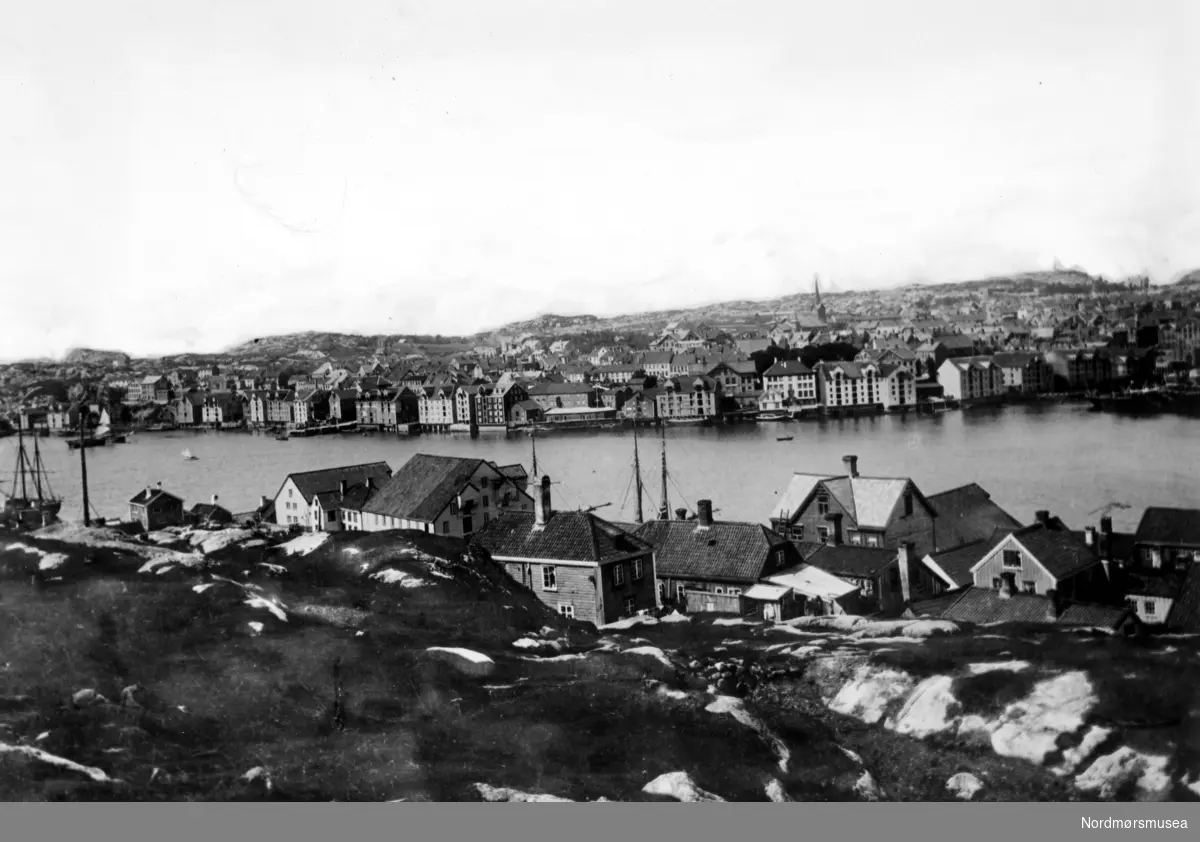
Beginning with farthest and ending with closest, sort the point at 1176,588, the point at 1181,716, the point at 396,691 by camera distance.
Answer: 1. the point at 396,691
2. the point at 1176,588
3. the point at 1181,716

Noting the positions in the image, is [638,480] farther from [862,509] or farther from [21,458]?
[21,458]

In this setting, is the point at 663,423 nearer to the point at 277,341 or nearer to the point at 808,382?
the point at 808,382

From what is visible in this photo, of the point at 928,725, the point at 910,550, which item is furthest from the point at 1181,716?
the point at 910,550

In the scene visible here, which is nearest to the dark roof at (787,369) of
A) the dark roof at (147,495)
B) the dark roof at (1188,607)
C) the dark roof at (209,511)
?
the dark roof at (1188,607)

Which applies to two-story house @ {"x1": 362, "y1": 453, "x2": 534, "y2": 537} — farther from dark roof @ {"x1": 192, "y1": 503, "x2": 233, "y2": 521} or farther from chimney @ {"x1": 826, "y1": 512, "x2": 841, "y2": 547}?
chimney @ {"x1": 826, "y1": 512, "x2": 841, "y2": 547}

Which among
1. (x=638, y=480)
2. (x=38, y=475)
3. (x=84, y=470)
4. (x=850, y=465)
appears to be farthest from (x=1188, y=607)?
(x=38, y=475)

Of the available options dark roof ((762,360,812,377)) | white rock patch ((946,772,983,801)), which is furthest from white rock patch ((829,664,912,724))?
dark roof ((762,360,812,377))
